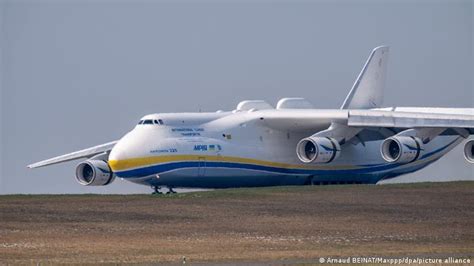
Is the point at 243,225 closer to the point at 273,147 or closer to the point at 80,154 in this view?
the point at 273,147

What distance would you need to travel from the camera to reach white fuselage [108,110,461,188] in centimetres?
5425

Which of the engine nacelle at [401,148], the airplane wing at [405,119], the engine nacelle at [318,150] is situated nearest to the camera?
the engine nacelle at [401,148]

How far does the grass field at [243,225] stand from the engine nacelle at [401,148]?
1.32 meters

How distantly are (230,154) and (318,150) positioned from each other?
3481 millimetres

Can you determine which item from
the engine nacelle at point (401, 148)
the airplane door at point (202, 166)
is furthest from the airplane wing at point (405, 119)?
the airplane door at point (202, 166)

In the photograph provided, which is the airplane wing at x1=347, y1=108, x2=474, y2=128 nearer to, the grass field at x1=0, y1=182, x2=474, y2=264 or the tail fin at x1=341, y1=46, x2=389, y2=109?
the grass field at x1=0, y1=182, x2=474, y2=264

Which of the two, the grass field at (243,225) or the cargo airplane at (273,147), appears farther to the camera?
the cargo airplane at (273,147)

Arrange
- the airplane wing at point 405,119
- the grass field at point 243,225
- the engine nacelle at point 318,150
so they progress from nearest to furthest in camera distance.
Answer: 1. the grass field at point 243,225
2. the airplane wing at point 405,119
3. the engine nacelle at point 318,150

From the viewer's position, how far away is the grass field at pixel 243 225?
34.0m

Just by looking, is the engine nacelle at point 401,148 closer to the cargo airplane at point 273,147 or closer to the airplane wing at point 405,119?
the cargo airplane at point 273,147

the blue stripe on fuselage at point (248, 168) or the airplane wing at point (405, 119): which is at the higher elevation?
the airplane wing at point (405, 119)

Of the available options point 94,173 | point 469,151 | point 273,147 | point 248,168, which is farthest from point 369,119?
point 94,173

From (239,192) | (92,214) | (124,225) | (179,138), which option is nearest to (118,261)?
(124,225)

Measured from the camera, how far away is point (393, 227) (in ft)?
133
